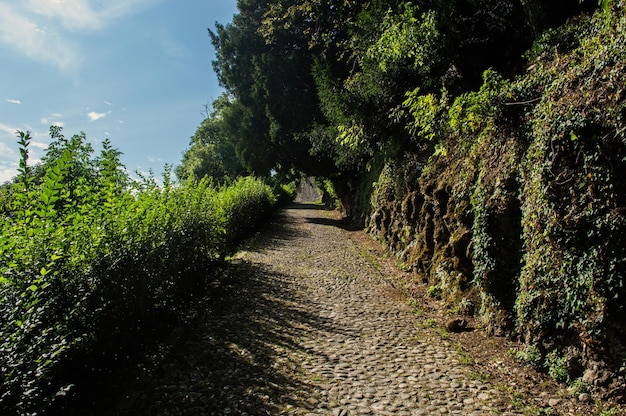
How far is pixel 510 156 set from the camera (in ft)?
17.5

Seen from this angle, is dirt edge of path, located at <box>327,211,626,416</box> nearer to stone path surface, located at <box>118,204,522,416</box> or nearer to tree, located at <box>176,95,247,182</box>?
stone path surface, located at <box>118,204,522,416</box>

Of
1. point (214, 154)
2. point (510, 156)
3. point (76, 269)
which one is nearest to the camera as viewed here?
point (76, 269)

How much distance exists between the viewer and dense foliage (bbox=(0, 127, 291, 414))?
8.83 feet

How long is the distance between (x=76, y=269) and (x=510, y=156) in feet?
17.2

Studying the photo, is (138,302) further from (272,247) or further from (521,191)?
(272,247)

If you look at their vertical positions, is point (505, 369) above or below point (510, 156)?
below

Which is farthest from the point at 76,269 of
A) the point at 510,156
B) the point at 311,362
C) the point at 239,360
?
the point at 510,156

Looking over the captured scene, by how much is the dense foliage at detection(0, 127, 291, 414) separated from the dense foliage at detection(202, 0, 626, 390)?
4.04 metres

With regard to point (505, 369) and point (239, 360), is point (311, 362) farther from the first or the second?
point (505, 369)

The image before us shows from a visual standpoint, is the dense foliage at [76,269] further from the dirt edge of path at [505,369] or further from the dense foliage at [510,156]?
the dense foliage at [510,156]

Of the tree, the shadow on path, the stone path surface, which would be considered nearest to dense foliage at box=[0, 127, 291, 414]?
the shadow on path

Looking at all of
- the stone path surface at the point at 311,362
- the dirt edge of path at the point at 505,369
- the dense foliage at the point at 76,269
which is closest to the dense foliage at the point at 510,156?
the dirt edge of path at the point at 505,369

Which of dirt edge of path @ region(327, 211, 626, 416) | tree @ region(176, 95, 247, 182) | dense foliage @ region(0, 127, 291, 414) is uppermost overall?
tree @ region(176, 95, 247, 182)

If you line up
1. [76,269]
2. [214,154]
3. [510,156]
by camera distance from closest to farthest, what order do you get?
1. [76,269]
2. [510,156]
3. [214,154]
